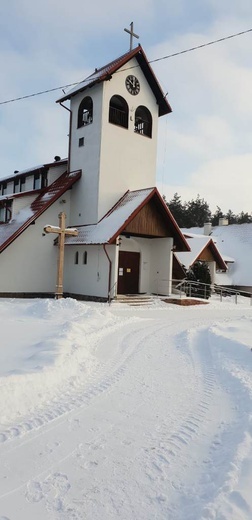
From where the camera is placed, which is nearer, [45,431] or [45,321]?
[45,431]

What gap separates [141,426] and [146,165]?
62.2ft

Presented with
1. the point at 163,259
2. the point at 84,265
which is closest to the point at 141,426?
the point at 84,265

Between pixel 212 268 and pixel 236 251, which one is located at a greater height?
pixel 236 251

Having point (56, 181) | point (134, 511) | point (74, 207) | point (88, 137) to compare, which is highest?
point (88, 137)

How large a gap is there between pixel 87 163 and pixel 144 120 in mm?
4549

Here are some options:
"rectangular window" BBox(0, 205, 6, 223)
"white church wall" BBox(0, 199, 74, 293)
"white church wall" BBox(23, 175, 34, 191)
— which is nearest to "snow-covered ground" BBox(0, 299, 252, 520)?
"white church wall" BBox(0, 199, 74, 293)

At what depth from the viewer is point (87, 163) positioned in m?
20.7

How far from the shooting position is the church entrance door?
68.9ft

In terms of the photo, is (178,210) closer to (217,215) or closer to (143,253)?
(217,215)

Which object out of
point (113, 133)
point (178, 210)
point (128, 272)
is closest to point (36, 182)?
point (113, 133)

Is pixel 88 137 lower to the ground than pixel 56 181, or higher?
higher

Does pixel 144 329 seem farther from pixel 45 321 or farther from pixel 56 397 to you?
pixel 56 397

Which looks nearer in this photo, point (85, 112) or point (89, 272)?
point (89, 272)

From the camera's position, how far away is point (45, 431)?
423cm
